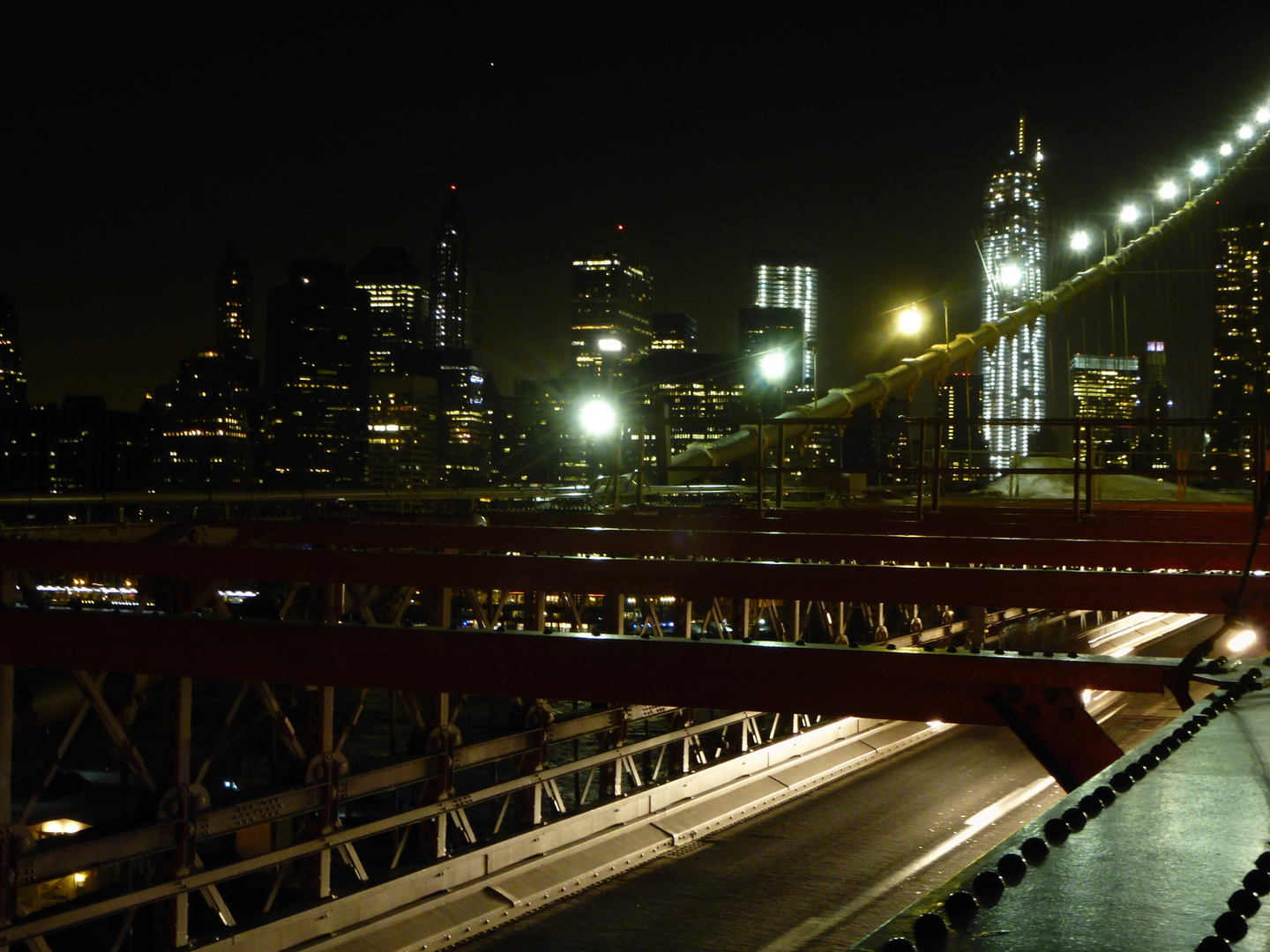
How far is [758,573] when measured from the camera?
622cm

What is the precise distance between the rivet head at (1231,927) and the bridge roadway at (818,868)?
720 centimetres

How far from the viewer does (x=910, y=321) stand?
20.1 m

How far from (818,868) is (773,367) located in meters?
11.9

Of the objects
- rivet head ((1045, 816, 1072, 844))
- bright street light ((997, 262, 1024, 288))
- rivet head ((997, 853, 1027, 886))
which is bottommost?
rivet head ((1045, 816, 1072, 844))

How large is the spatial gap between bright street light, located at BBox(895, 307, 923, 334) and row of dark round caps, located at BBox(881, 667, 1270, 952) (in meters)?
18.0

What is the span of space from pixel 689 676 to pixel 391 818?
5602 mm

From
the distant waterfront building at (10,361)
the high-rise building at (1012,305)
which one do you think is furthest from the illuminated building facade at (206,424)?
the high-rise building at (1012,305)

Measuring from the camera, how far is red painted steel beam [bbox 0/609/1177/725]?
3826 mm

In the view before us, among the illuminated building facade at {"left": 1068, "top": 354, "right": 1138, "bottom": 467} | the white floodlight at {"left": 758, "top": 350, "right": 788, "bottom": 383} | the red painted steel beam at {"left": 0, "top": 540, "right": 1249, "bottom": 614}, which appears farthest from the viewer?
the illuminated building facade at {"left": 1068, "top": 354, "right": 1138, "bottom": 467}

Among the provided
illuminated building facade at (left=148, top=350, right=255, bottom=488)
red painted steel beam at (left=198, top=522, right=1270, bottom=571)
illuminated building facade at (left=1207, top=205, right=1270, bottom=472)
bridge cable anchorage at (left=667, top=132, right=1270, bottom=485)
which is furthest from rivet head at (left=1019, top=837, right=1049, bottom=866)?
illuminated building facade at (left=148, top=350, right=255, bottom=488)

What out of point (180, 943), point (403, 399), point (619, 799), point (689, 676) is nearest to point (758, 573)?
point (689, 676)

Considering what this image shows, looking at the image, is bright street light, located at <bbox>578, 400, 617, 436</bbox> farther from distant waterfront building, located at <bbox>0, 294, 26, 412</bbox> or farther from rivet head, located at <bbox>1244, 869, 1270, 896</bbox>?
distant waterfront building, located at <bbox>0, 294, 26, 412</bbox>

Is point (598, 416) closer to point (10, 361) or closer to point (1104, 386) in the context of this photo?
point (1104, 386)

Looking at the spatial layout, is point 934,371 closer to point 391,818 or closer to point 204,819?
point 391,818
